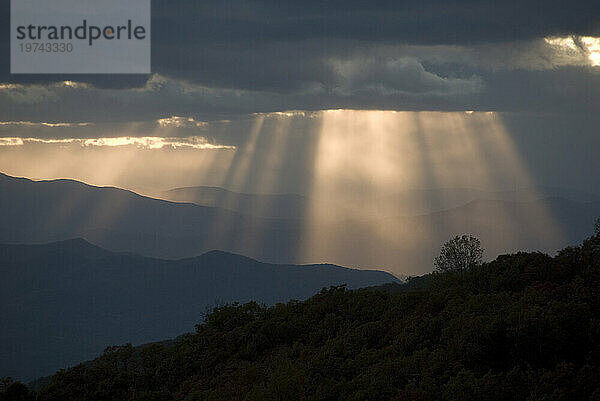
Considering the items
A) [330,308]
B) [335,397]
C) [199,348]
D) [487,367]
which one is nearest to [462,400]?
[487,367]

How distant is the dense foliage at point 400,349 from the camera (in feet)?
71.8

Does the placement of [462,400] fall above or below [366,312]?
below

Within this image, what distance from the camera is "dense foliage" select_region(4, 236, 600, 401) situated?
71.8ft

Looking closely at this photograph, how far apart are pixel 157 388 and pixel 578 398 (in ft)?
79.4

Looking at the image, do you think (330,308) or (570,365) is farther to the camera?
(330,308)

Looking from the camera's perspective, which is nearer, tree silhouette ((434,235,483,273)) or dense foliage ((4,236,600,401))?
dense foliage ((4,236,600,401))

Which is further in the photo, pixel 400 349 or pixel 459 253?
pixel 459 253

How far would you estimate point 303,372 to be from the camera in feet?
88.9

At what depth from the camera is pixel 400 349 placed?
26.6m

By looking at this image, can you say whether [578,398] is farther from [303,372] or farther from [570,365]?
[303,372]

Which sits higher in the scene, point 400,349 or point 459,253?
point 459,253

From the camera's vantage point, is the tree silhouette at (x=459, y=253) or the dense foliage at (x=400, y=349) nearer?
the dense foliage at (x=400, y=349)

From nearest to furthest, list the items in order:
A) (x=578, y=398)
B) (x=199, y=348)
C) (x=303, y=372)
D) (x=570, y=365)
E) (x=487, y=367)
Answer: (x=578, y=398), (x=570, y=365), (x=487, y=367), (x=303, y=372), (x=199, y=348)

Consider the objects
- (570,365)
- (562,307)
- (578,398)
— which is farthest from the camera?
(562,307)
